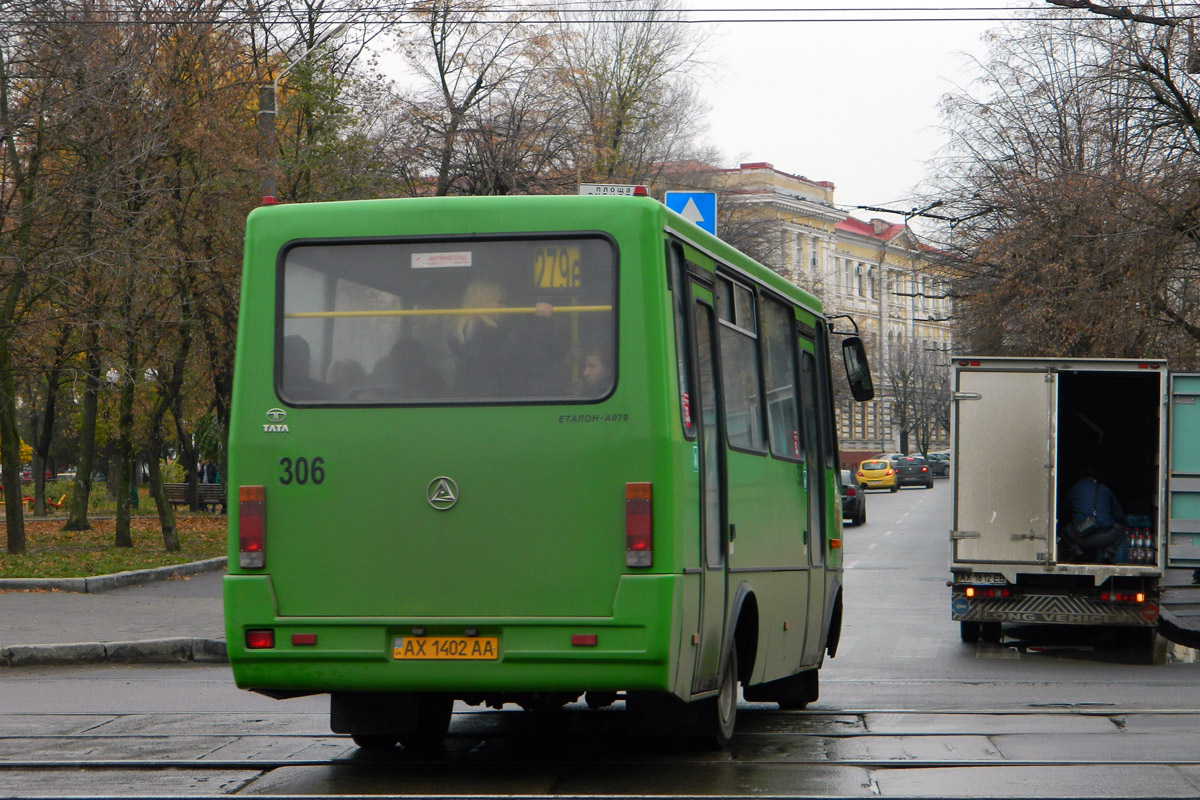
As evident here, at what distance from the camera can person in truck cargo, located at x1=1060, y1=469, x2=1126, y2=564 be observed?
15500 millimetres

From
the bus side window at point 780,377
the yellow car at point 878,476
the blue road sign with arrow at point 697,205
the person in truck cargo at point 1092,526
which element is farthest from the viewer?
the yellow car at point 878,476

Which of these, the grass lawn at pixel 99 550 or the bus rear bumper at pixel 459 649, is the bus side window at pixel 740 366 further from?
the grass lawn at pixel 99 550

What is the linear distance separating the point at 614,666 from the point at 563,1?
27523mm

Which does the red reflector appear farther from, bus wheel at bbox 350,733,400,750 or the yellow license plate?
bus wheel at bbox 350,733,400,750

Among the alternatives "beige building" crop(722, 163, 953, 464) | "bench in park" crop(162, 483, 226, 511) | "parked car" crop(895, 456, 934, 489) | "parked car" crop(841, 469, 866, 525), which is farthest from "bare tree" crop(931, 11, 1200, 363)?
"beige building" crop(722, 163, 953, 464)

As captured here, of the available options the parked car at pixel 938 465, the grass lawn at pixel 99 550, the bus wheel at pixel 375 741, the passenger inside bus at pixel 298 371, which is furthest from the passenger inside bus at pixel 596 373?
the parked car at pixel 938 465

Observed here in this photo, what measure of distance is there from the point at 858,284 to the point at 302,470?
3804 inches

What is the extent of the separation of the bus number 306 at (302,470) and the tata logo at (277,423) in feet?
0.45

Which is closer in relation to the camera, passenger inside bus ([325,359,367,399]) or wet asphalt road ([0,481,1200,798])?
passenger inside bus ([325,359,367,399])

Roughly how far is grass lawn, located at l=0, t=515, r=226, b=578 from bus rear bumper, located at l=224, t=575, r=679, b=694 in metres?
13.5

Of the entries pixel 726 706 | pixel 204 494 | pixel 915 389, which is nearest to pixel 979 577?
pixel 726 706

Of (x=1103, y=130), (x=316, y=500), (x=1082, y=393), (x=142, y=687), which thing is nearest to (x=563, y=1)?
(x=1103, y=130)

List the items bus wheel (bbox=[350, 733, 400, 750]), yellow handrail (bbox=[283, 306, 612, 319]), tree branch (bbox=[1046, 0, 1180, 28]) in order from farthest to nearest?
tree branch (bbox=[1046, 0, 1180, 28])
bus wheel (bbox=[350, 733, 400, 750])
yellow handrail (bbox=[283, 306, 612, 319])

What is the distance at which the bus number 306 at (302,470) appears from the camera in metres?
7.18
